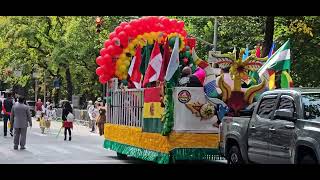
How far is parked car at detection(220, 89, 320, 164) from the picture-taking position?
9.65 meters

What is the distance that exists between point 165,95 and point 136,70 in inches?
112

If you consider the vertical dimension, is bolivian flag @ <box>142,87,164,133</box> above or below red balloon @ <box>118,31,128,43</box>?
below

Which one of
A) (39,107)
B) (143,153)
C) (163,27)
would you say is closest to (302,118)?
(143,153)

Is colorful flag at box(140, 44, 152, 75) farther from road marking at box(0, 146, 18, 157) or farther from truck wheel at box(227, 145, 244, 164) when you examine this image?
road marking at box(0, 146, 18, 157)

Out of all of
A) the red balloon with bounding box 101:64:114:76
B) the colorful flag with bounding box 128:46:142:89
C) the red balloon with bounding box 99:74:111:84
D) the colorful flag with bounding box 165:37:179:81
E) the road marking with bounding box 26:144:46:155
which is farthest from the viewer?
the road marking with bounding box 26:144:46:155

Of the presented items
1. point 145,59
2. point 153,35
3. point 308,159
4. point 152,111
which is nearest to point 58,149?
point 153,35

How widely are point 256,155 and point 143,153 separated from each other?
5.01m

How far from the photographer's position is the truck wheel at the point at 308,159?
9.46 meters

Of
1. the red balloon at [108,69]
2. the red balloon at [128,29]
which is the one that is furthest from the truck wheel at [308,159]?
the red balloon at [108,69]

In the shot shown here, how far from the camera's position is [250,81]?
50.2ft

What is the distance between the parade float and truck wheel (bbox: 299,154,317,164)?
4417 millimetres

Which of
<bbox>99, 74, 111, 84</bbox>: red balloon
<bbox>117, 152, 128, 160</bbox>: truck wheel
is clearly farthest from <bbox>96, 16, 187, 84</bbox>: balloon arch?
<bbox>117, 152, 128, 160</bbox>: truck wheel

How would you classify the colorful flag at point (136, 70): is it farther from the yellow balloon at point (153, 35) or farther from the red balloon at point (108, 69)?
the red balloon at point (108, 69)

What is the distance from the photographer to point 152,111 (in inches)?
599
